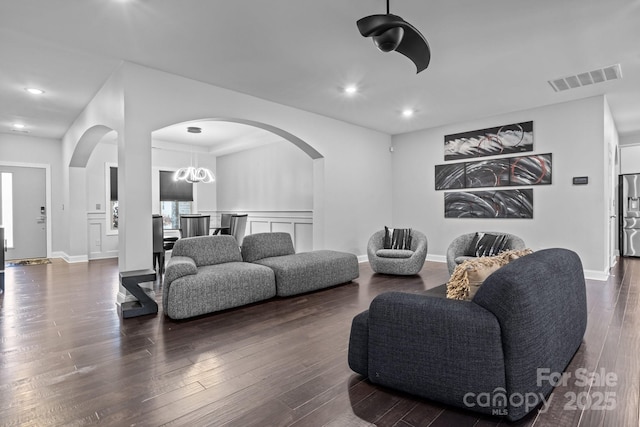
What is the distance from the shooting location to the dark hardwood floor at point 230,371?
69.9 inches

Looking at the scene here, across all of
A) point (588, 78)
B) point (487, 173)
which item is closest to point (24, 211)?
point (487, 173)

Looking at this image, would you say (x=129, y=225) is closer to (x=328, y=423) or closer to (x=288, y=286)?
(x=288, y=286)

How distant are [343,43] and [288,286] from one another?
272cm

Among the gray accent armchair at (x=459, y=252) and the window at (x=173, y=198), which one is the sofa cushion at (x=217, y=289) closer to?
the gray accent armchair at (x=459, y=252)

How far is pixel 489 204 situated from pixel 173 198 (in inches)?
288

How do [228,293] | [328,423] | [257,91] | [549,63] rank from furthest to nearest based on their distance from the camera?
[257,91] → [549,63] → [228,293] → [328,423]

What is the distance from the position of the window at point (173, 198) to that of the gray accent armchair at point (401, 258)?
563 centimetres

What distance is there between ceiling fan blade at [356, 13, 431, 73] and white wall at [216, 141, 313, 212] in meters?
4.41

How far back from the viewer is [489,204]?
6.06 metres

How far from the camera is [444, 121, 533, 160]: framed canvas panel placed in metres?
5.64

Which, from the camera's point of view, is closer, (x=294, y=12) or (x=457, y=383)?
(x=457, y=383)

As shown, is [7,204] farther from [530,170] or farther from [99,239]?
[530,170]

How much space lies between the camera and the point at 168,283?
11.0ft

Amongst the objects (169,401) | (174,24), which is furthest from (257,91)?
(169,401)
